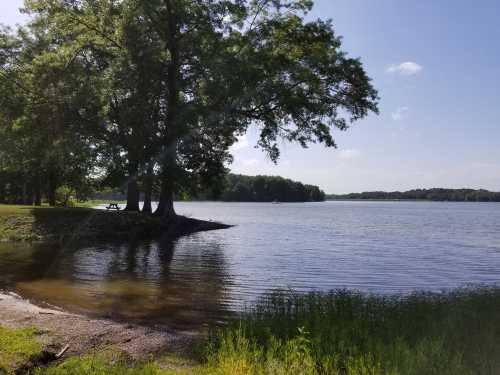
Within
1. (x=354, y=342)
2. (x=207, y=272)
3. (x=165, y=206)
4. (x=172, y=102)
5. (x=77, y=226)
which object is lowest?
(x=207, y=272)

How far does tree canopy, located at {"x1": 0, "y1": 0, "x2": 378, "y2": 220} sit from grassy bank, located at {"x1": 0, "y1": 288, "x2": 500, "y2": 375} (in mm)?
21734

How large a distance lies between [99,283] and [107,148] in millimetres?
18773

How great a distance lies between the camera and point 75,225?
3284 cm

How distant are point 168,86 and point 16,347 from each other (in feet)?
93.0

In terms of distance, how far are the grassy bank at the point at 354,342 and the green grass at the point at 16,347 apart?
0.74 metres

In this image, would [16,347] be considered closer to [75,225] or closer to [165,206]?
[75,225]

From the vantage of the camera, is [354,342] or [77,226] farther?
[77,226]

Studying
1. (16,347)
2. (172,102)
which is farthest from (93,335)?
(172,102)

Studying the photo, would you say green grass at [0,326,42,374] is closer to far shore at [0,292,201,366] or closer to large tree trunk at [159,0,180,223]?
far shore at [0,292,201,366]

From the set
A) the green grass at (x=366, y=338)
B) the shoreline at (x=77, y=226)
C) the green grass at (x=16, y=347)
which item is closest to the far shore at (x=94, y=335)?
the green grass at (x=16, y=347)

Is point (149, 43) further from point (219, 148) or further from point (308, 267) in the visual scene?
point (308, 267)

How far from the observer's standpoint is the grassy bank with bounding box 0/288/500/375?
6.63 meters

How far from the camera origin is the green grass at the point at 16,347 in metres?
6.94

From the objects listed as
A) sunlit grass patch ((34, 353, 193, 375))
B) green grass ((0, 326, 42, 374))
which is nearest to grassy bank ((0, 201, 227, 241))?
green grass ((0, 326, 42, 374))
